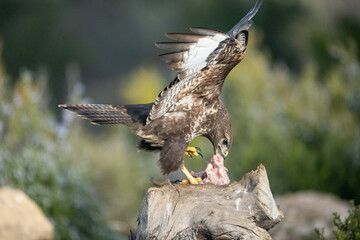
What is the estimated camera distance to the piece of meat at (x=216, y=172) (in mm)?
4680

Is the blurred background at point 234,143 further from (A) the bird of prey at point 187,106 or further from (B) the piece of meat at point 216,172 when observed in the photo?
(B) the piece of meat at point 216,172

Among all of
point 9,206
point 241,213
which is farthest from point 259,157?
point 241,213

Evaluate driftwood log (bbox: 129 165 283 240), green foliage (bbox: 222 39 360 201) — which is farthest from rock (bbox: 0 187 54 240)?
green foliage (bbox: 222 39 360 201)

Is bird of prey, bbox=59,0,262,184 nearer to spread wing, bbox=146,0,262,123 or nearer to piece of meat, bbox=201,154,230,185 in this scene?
spread wing, bbox=146,0,262,123

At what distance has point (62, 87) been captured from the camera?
2006 cm

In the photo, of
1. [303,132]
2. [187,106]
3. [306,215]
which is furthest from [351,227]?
[303,132]

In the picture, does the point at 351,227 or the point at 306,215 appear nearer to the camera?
the point at 351,227

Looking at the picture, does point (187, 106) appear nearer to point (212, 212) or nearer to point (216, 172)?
point (216, 172)

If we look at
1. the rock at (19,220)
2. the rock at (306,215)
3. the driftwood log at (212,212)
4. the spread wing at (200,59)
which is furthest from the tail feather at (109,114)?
the rock at (306,215)

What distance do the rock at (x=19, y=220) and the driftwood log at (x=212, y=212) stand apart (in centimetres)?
206

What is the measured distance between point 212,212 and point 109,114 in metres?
1.45

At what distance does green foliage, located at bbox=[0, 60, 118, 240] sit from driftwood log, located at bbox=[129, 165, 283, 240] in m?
3.30

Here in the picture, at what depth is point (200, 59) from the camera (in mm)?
4609

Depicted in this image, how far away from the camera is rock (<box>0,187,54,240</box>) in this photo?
19.8ft
